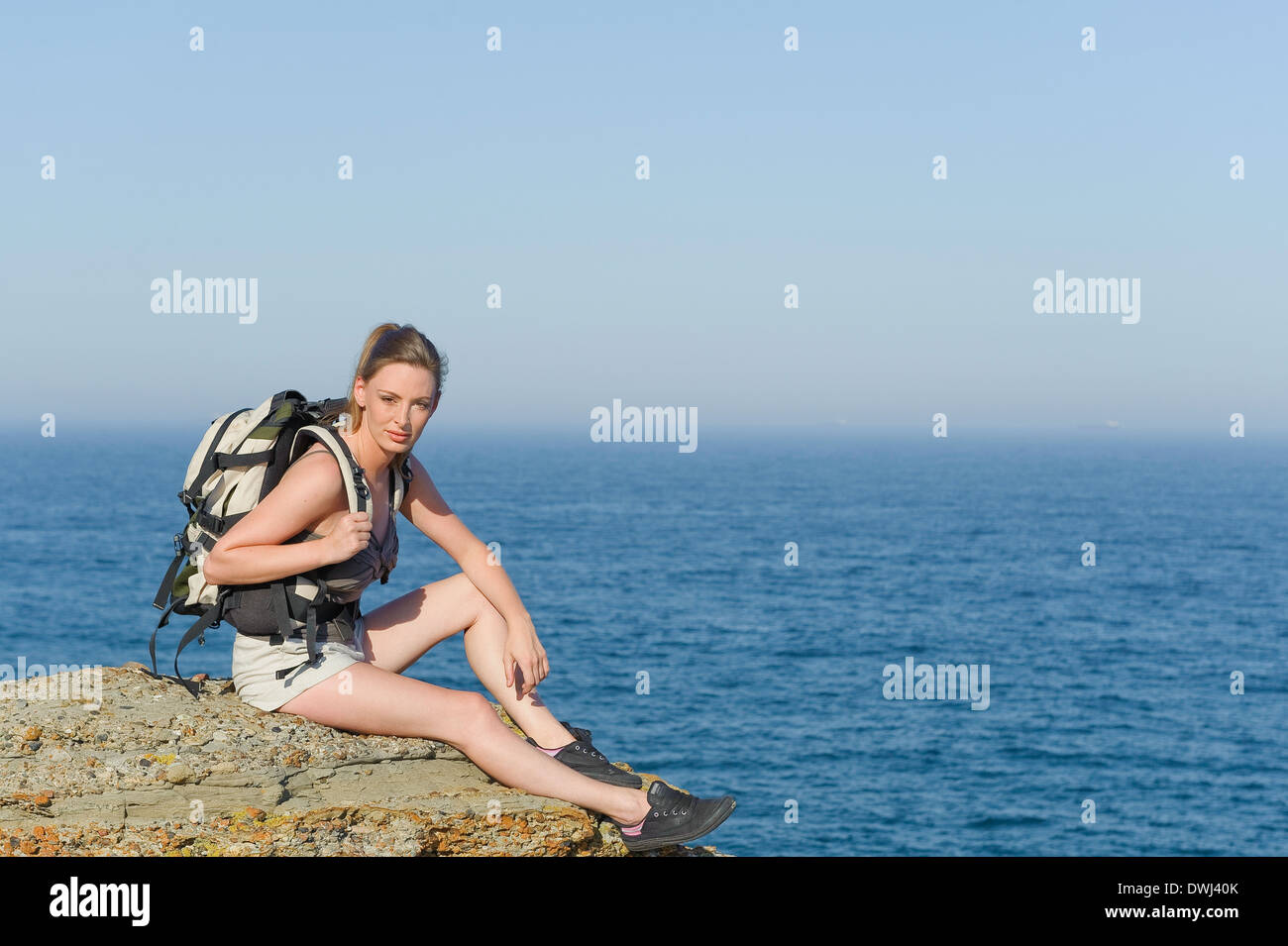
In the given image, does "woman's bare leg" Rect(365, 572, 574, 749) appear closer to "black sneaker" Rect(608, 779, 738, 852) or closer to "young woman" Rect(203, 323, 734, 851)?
"young woman" Rect(203, 323, 734, 851)

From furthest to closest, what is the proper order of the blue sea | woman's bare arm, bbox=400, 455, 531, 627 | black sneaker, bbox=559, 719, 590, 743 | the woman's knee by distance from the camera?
1. the blue sea
2. black sneaker, bbox=559, 719, 590, 743
3. woman's bare arm, bbox=400, 455, 531, 627
4. the woman's knee

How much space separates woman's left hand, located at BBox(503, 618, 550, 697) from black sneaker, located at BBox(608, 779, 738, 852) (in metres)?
0.86

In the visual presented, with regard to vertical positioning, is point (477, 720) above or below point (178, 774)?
above


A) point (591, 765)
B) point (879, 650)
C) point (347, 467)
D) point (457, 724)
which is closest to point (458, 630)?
point (457, 724)

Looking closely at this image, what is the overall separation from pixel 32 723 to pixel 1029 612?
10219 centimetres

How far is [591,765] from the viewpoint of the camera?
6336 mm

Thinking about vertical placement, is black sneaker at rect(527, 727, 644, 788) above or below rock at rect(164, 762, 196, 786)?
below

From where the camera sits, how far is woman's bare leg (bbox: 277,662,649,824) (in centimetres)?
596

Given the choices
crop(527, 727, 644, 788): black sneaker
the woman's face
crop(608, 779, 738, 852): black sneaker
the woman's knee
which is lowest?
crop(608, 779, 738, 852): black sneaker

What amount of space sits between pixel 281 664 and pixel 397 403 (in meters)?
1.54

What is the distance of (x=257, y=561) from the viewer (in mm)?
5512

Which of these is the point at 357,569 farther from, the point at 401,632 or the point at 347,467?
the point at 401,632

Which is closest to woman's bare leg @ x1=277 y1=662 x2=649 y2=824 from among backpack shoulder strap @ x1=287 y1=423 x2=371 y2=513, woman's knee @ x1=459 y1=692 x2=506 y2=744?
woman's knee @ x1=459 y1=692 x2=506 y2=744
